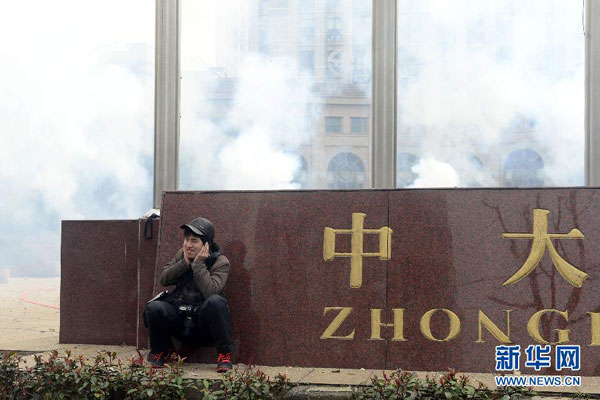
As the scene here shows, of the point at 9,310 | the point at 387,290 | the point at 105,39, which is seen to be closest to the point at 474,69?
the point at 387,290

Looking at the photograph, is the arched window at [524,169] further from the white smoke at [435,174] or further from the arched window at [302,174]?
the arched window at [302,174]

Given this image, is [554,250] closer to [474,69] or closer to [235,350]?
[474,69]

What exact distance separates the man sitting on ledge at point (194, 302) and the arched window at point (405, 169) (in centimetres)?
160

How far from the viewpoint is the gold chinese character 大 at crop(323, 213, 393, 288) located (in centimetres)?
604

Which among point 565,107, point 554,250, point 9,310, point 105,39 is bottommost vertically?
point 9,310

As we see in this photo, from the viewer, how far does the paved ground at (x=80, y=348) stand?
210 inches

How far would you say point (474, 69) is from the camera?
6648 millimetres

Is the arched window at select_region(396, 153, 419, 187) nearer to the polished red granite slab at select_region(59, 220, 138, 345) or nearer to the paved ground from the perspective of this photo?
the paved ground

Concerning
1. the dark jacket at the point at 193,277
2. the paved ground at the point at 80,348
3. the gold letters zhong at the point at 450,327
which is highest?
the dark jacket at the point at 193,277

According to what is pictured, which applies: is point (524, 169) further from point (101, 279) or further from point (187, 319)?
point (101, 279)

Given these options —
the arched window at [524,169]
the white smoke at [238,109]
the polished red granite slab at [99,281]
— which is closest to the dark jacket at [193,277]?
the polished red granite slab at [99,281]

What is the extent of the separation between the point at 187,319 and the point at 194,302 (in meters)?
0.12

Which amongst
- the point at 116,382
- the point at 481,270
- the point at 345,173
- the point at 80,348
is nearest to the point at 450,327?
the point at 481,270

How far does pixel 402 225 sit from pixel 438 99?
1.19 metres
